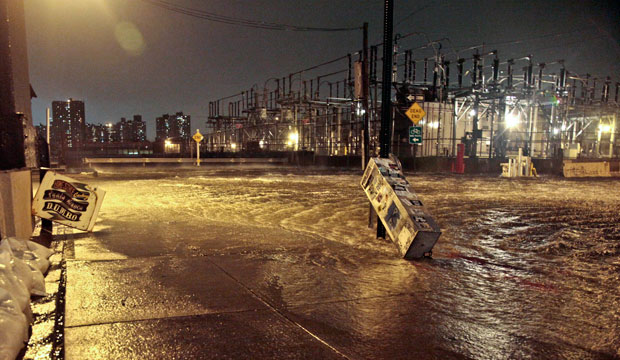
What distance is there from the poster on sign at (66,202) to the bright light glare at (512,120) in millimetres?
34667

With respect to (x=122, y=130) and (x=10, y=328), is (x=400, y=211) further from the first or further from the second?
(x=122, y=130)

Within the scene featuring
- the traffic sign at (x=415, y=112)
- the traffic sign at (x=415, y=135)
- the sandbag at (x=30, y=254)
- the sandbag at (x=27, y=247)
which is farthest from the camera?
the traffic sign at (x=415, y=112)

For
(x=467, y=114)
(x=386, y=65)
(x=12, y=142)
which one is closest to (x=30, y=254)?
(x=12, y=142)

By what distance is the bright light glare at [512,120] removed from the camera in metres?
35.0

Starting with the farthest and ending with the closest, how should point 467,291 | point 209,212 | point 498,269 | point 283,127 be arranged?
point 283,127
point 209,212
point 498,269
point 467,291

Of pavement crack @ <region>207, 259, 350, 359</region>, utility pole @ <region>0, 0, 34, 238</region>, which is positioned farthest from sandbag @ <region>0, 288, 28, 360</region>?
utility pole @ <region>0, 0, 34, 238</region>

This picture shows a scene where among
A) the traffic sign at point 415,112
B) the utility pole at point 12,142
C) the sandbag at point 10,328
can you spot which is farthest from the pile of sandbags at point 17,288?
the traffic sign at point 415,112

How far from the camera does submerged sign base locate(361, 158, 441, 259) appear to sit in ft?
18.7

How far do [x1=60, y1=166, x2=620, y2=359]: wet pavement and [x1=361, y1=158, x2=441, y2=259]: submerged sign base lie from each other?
0.96 feet

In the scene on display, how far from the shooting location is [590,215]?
10281 mm

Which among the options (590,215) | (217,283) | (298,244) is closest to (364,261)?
Result: (298,244)

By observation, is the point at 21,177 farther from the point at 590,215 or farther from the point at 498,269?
the point at 590,215

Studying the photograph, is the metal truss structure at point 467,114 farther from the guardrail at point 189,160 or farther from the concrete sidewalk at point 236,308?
the concrete sidewalk at point 236,308

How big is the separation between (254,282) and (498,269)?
10.7 ft
